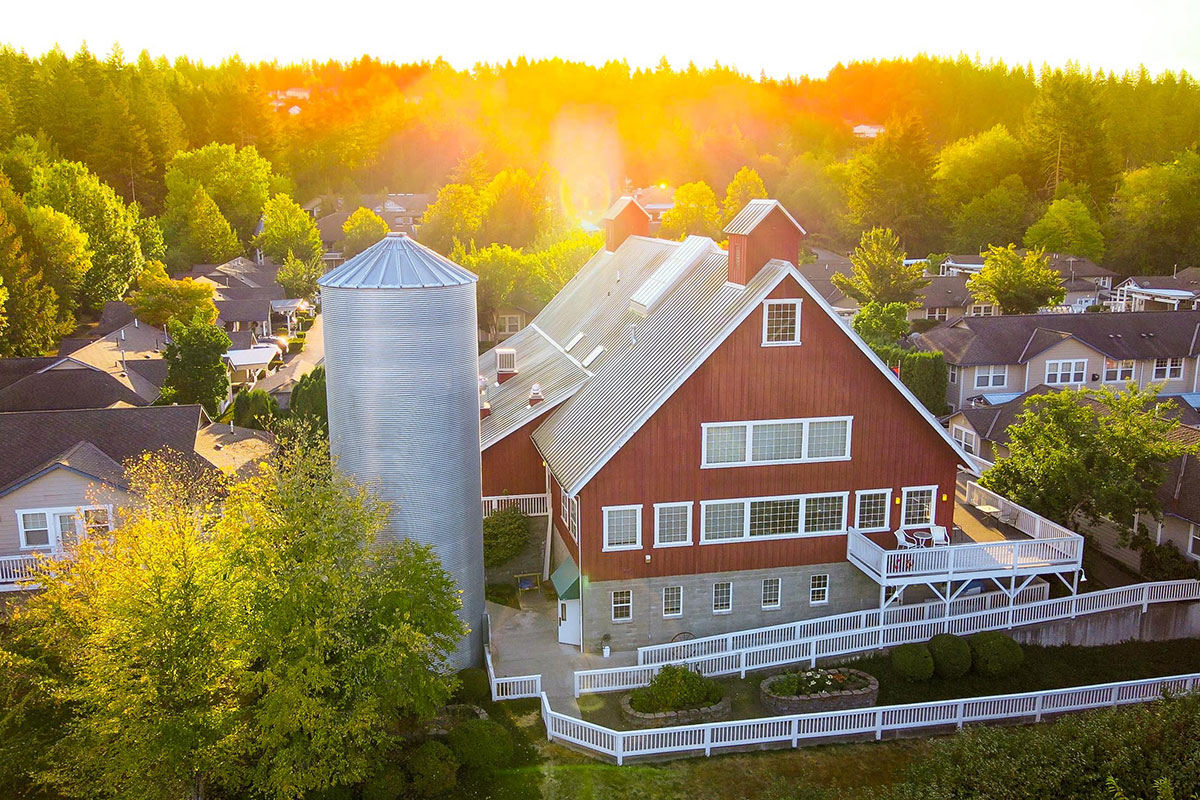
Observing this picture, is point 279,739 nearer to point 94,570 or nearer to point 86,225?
point 94,570

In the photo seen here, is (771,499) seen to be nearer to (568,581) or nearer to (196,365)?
(568,581)

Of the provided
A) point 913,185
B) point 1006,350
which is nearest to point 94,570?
point 1006,350

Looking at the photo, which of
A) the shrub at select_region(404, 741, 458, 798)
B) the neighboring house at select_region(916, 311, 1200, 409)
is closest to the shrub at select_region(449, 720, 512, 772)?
the shrub at select_region(404, 741, 458, 798)

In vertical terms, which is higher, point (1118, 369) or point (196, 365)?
point (196, 365)

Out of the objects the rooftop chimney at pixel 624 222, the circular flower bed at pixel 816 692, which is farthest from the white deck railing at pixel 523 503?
the rooftop chimney at pixel 624 222

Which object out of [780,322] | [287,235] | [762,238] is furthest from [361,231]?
[780,322]

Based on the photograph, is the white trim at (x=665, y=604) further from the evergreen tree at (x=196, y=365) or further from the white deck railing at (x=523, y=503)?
the evergreen tree at (x=196, y=365)

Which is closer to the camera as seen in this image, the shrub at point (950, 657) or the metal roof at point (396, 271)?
the metal roof at point (396, 271)
